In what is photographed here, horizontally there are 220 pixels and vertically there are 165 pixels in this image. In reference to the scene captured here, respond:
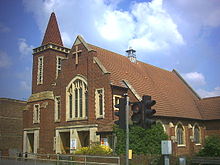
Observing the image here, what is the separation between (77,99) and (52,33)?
436 inches

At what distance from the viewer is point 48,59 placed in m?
34.9

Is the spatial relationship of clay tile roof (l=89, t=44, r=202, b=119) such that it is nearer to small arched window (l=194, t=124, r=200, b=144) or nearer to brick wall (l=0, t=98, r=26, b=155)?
small arched window (l=194, t=124, r=200, b=144)

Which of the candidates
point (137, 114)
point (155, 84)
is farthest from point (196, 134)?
point (137, 114)

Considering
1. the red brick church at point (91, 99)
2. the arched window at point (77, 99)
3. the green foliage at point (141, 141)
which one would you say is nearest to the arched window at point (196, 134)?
the red brick church at point (91, 99)

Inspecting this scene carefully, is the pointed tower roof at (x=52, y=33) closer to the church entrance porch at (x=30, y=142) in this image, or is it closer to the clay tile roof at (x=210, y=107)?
the church entrance porch at (x=30, y=142)

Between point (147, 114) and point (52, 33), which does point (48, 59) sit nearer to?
point (52, 33)

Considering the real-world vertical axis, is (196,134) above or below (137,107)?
below

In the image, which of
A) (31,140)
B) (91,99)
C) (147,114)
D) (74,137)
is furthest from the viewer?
(31,140)

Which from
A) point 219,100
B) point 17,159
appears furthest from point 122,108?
point 219,100

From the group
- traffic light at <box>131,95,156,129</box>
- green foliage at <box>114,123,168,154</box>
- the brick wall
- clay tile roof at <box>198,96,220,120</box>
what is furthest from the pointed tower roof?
traffic light at <box>131,95,156,129</box>

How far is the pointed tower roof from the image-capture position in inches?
1426

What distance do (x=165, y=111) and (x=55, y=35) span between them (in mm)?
16811

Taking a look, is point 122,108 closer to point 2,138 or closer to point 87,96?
point 87,96

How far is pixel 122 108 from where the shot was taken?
971 centimetres
